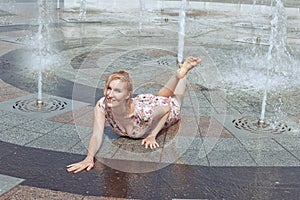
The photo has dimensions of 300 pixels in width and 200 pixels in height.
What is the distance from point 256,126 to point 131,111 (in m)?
1.97

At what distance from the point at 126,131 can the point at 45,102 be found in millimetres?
1876

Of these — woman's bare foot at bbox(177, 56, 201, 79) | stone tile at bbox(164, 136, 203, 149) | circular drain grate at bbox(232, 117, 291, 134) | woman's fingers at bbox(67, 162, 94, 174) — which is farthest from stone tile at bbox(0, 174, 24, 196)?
circular drain grate at bbox(232, 117, 291, 134)

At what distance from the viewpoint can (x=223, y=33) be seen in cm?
1516

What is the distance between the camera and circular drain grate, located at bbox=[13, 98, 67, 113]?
5988 mm

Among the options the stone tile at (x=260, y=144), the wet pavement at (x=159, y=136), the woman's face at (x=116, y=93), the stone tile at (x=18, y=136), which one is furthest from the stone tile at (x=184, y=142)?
the stone tile at (x=18, y=136)

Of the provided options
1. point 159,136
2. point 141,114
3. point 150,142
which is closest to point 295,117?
point 159,136

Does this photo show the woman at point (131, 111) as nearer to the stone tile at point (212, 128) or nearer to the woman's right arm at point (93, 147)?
the woman's right arm at point (93, 147)

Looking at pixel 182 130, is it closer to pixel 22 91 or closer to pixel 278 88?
pixel 22 91

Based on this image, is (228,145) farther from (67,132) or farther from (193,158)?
(67,132)

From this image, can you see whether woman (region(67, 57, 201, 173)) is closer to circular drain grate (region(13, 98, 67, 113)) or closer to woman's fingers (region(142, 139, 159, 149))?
woman's fingers (region(142, 139, 159, 149))

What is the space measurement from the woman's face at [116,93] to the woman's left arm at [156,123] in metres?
0.74

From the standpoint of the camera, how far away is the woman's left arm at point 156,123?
4931 mm

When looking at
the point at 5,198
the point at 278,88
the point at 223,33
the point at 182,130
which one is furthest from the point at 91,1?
the point at 5,198

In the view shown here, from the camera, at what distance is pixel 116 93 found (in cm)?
428
